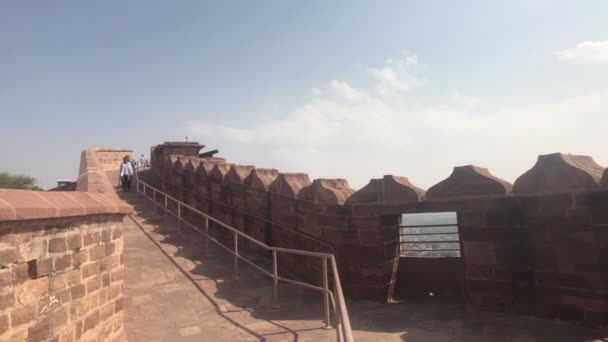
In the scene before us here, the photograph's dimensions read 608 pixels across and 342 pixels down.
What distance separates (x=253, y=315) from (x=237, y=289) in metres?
1.08

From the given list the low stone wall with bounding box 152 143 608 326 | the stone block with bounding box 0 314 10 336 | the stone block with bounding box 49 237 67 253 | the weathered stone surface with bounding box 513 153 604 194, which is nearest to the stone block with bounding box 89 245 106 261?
the stone block with bounding box 49 237 67 253

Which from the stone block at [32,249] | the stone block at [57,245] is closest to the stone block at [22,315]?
the stone block at [32,249]

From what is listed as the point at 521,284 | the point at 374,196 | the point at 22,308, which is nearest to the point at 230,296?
the point at 374,196

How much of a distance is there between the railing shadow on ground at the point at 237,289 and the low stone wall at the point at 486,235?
0.73 meters

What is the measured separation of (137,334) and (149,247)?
3.83m

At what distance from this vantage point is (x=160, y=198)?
44.7 feet

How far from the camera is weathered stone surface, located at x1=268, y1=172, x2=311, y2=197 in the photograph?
25.6 ft

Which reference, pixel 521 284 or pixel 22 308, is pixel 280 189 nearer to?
pixel 521 284

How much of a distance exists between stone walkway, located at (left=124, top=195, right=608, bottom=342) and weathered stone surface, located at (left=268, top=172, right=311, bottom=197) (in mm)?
1662

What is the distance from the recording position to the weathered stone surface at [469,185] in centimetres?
590

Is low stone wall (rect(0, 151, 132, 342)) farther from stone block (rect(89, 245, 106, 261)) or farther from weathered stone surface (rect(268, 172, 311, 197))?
weathered stone surface (rect(268, 172, 311, 197))

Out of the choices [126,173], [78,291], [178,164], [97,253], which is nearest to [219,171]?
[178,164]

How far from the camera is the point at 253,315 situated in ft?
18.5

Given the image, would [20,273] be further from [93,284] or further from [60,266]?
[93,284]
